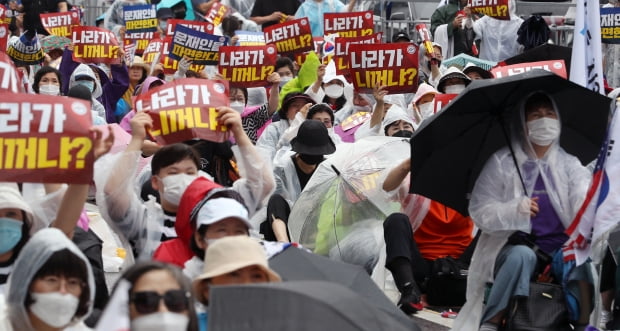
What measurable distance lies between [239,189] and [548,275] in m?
1.78

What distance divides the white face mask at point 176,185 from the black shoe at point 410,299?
259 cm

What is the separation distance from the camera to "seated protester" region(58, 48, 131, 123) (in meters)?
15.7

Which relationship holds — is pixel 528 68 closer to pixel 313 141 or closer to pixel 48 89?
pixel 313 141

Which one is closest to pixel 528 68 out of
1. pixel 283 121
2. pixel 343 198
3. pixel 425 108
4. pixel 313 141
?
pixel 425 108

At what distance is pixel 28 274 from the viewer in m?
5.49

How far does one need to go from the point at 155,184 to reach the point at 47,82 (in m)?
6.11

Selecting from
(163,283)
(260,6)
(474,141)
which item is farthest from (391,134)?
(260,6)

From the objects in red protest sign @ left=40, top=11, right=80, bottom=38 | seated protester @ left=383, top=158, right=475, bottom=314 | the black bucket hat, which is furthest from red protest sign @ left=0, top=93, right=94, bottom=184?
red protest sign @ left=40, top=11, right=80, bottom=38

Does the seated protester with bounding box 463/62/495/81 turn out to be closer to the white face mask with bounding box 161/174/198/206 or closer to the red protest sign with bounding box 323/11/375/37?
the red protest sign with bounding box 323/11/375/37

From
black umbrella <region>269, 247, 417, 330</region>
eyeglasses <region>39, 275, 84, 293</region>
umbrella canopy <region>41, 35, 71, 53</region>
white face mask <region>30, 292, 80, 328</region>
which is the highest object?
eyeglasses <region>39, 275, 84, 293</region>

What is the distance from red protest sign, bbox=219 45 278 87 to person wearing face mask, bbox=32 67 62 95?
150 centimetres

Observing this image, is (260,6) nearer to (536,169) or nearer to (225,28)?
(225,28)

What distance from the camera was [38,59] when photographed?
15.8 metres

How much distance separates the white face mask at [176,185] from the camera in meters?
7.37
